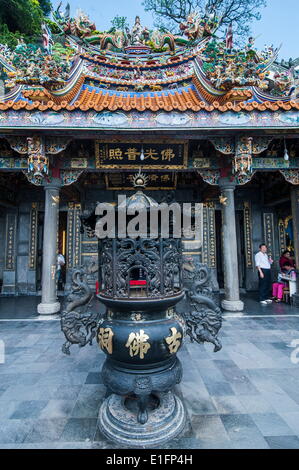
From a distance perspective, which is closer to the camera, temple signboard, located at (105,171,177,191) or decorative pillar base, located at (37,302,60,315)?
decorative pillar base, located at (37,302,60,315)

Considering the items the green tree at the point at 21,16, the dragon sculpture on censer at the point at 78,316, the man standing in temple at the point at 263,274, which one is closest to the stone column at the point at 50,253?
the dragon sculpture on censer at the point at 78,316

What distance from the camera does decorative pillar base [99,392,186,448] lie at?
185 cm

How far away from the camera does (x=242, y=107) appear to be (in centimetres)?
468

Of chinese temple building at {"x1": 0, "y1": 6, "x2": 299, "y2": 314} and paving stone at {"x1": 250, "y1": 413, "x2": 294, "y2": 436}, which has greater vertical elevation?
chinese temple building at {"x1": 0, "y1": 6, "x2": 299, "y2": 314}

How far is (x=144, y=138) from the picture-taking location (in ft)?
16.9

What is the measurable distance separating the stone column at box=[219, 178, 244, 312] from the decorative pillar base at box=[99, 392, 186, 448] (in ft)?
12.2

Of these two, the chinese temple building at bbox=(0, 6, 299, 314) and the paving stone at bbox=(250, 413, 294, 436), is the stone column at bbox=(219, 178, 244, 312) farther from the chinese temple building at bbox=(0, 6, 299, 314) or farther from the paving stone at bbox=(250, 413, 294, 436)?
the paving stone at bbox=(250, 413, 294, 436)

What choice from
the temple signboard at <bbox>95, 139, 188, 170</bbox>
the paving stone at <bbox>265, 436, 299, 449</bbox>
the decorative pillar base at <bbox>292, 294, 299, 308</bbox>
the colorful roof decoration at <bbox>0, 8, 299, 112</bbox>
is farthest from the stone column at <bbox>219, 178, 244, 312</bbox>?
the paving stone at <bbox>265, 436, 299, 449</bbox>

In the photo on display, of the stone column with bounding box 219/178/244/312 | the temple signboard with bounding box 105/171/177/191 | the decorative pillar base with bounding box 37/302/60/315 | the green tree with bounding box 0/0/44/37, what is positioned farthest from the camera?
the green tree with bounding box 0/0/44/37

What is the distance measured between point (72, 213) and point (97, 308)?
145 inches

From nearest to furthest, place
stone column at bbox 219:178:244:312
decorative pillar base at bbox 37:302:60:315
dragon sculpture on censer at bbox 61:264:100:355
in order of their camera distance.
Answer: dragon sculpture on censer at bbox 61:264:100:355
decorative pillar base at bbox 37:302:60:315
stone column at bbox 219:178:244:312

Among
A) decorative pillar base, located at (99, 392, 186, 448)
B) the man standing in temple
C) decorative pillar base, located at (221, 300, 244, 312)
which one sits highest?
the man standing in temple

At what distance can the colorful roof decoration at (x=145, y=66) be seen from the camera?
5.37 metres

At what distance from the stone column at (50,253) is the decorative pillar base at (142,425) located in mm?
3683
